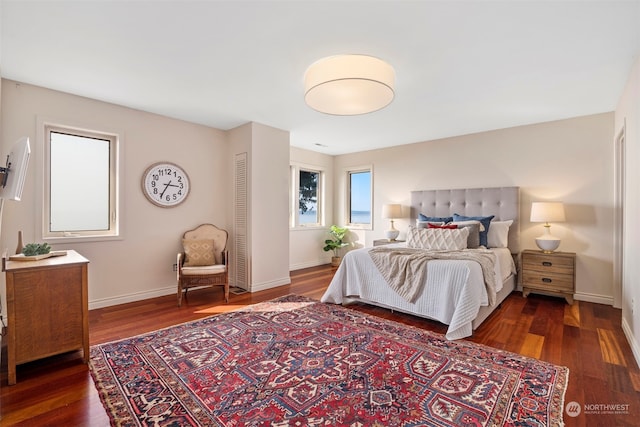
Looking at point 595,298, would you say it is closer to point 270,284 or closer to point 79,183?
point 270,284

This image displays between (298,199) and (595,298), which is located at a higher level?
(298,199)

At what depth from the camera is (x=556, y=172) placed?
408 cm

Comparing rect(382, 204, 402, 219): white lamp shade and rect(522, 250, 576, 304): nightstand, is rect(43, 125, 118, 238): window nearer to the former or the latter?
rect(382, 204, 402, 219): white lamp shade

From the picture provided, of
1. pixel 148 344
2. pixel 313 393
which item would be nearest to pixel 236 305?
pixel 148 344

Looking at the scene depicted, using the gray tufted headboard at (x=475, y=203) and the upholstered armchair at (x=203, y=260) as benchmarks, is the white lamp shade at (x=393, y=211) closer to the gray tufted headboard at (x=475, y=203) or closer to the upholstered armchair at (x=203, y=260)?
the gray tufted headboard at (x=475, y=203)

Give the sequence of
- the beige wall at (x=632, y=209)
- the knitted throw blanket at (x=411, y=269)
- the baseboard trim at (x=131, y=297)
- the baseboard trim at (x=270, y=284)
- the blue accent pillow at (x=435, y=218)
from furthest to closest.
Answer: the blue accent pillow at (x=435, y=218), the baseboard trim at (x=270, y=284), the baseboard trim at (x=131, y=297), the knitted throw blanket at (x=411, y=269), the beige wall at (x=632, y=209)

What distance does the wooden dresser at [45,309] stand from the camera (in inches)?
79.6

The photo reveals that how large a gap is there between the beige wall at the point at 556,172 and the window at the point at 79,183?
15.4 ft

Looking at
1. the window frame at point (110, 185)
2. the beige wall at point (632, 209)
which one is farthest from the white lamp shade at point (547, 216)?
the window frame at point (110, 185)

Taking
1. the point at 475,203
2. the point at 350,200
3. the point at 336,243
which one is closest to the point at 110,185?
the point at 336,243

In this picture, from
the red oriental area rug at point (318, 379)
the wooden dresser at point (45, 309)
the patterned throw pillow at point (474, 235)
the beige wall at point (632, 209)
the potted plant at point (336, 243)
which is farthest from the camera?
the potted plant at point (336, 243)

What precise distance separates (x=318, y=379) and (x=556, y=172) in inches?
166

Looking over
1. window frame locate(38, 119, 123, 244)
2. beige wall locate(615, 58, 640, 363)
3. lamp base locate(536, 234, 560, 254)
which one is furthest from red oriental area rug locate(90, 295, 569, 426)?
lamp base locate(536, 234, 560, 254)

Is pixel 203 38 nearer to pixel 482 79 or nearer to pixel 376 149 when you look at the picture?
pixel 482 79
